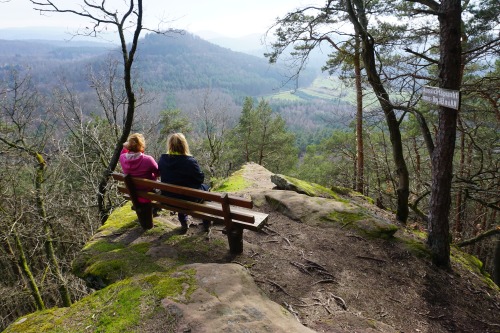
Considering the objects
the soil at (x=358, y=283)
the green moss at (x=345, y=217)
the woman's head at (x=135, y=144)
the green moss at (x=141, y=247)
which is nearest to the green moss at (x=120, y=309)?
the green moss at (x=141, y=247)

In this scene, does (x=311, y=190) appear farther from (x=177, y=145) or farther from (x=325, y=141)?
(x=325, y=141)

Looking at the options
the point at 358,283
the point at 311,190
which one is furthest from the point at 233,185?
the point at 358,283

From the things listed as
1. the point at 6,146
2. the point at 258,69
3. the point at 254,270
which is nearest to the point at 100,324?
the point at 254,270

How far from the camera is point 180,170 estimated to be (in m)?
4.50

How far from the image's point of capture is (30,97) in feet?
35.8

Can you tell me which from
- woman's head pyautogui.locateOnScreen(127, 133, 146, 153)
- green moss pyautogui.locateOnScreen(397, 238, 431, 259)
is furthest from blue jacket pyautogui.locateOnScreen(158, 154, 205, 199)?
green moss pyautogui.locateOnScreen(397, 238, 431, 259)

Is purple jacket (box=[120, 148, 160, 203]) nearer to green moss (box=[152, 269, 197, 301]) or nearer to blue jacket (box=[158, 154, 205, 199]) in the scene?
blue jacket (box=[158, 154, 205, 199])

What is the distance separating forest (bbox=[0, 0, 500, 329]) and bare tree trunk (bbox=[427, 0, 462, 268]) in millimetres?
17

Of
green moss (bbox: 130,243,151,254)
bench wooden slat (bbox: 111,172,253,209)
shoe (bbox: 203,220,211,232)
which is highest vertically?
bench wooden slat (bbox: 111,172,253,209)

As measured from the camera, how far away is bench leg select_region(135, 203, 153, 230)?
4996mm

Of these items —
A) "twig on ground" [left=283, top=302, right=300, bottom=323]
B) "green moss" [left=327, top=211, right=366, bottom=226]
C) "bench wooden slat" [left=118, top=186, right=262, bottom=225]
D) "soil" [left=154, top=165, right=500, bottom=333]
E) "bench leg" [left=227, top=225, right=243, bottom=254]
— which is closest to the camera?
"twig on ground" [left=283, top=302, right=300, bottom=323]

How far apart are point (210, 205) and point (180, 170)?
676 mm

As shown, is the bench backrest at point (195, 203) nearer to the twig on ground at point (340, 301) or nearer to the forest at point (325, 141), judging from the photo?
the twig on ground at point (340, 301)

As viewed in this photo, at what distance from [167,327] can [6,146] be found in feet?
33.6
